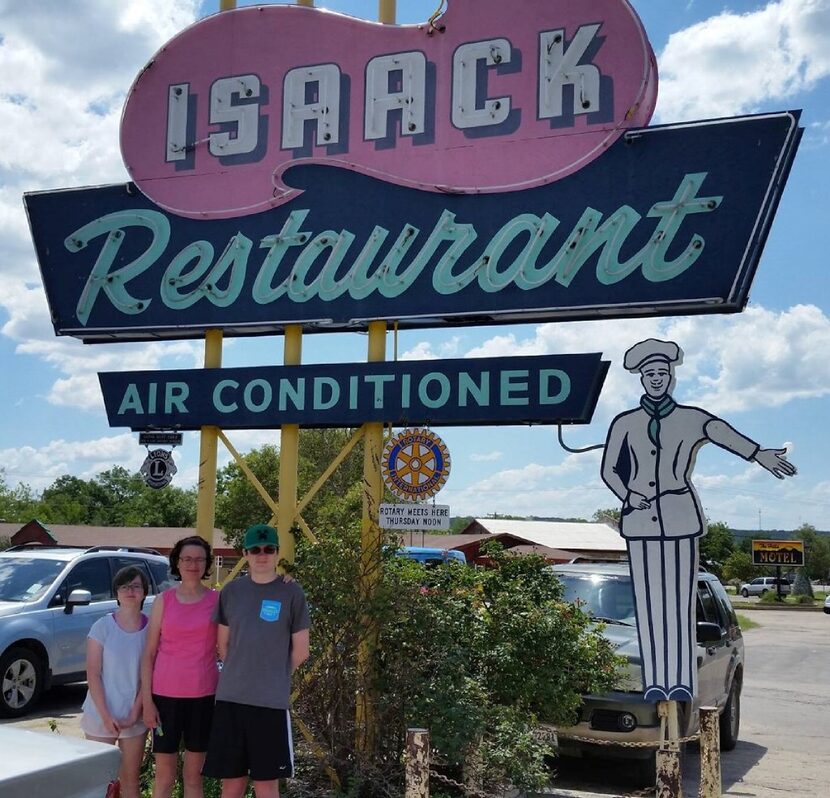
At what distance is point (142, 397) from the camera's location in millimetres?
8523

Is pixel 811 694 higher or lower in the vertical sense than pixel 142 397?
lower

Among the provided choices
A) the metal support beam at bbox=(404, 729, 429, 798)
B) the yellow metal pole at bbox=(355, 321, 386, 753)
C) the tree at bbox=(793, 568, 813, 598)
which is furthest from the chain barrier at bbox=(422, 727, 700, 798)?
the tree at bbox=(793, 568, 813, 598)

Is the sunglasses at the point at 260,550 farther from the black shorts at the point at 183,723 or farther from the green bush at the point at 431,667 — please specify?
the green bush at the point at 431,667

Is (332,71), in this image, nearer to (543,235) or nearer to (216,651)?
(543,235)

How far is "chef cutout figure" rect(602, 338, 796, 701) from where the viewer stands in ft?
22.3

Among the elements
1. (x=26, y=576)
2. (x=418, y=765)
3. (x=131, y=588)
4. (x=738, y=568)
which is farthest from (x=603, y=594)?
(x=738, y=568)

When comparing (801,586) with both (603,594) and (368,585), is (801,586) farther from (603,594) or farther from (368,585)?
(368,585)

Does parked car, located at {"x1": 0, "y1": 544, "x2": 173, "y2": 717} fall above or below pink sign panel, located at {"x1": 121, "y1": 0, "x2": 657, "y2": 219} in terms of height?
below

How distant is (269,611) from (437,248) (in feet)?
12.0

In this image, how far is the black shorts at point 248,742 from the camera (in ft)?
16.9

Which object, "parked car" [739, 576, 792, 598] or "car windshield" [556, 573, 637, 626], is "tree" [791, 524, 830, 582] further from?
"car windshield" [556, 573, 637, 626]

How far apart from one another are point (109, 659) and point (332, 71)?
17.0 feet

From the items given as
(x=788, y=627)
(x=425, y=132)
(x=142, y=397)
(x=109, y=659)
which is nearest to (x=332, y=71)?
(x=425, y=132)

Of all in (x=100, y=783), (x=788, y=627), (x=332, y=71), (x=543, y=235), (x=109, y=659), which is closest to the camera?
(x=100, y=783)
